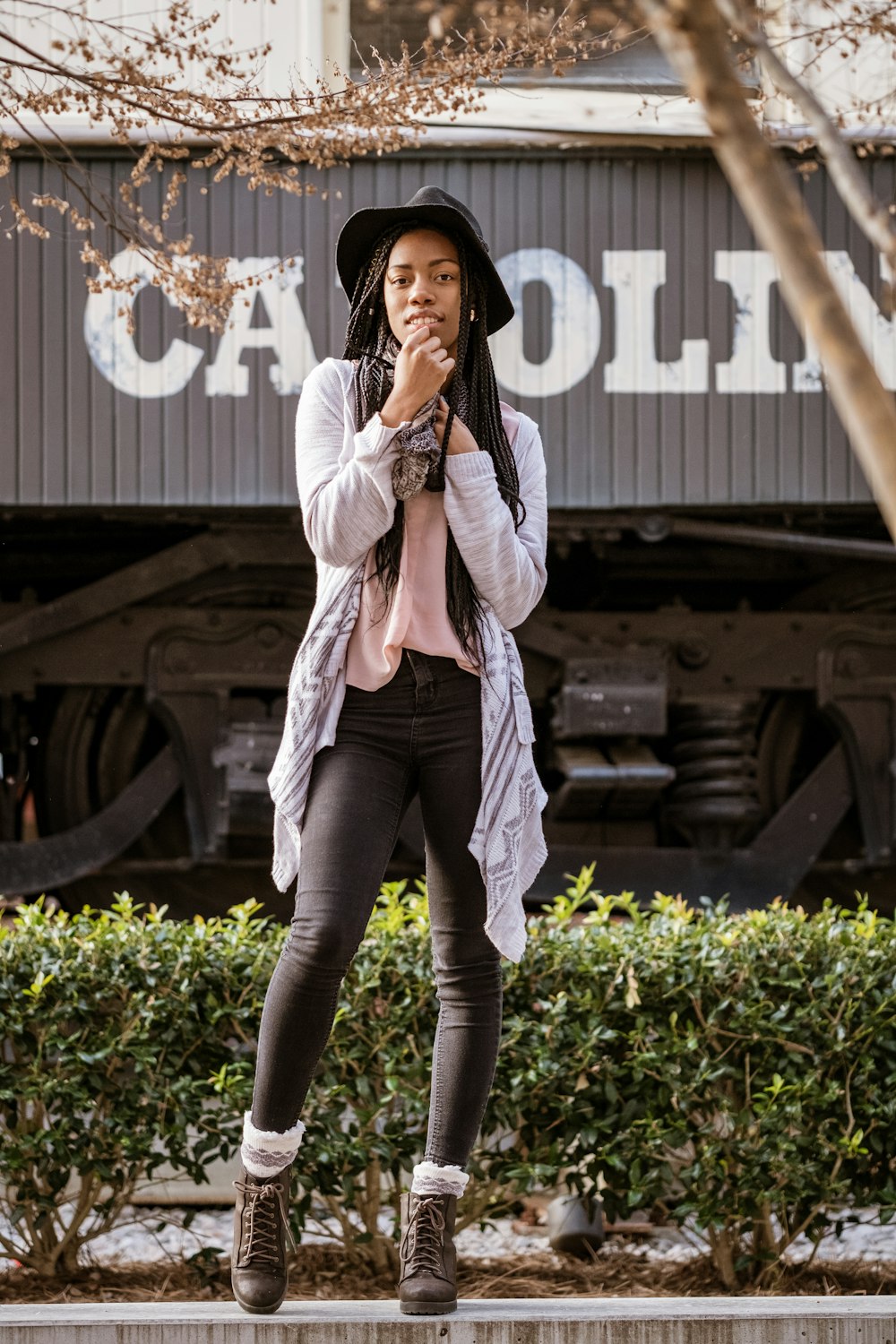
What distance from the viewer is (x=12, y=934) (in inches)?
125

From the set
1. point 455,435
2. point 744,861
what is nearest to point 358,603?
point 455,435

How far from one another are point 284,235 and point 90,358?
874mm

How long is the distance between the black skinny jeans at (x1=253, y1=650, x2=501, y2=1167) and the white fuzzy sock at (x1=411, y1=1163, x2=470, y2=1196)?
0.05ft

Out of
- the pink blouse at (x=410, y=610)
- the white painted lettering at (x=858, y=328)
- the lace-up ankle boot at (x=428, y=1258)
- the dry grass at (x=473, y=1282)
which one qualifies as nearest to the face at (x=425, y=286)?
the pink blouse at (x=410, y=610)

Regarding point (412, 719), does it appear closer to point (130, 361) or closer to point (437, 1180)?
point (437, 1180)

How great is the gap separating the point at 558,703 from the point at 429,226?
12.5 feet

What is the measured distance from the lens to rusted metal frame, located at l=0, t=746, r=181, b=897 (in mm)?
6238

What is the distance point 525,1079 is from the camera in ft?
9.80

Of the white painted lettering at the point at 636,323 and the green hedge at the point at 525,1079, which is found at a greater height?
the white painted lettering at the point at 636,323

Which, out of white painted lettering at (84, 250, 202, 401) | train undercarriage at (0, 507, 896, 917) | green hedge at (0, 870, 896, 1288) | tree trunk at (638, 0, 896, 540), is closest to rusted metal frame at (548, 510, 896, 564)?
train undercarriage at (0, 507, 896, 917)

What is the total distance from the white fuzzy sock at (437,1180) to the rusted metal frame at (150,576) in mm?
4046

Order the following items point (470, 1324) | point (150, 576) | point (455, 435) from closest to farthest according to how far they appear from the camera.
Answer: point (470, 1324)
point (455, 435)
point (150, 576)

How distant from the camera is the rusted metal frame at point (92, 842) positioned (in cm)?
624

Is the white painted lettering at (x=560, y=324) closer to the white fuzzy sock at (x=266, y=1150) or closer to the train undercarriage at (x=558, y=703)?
the train undercarriage at (x=558, y=703)
